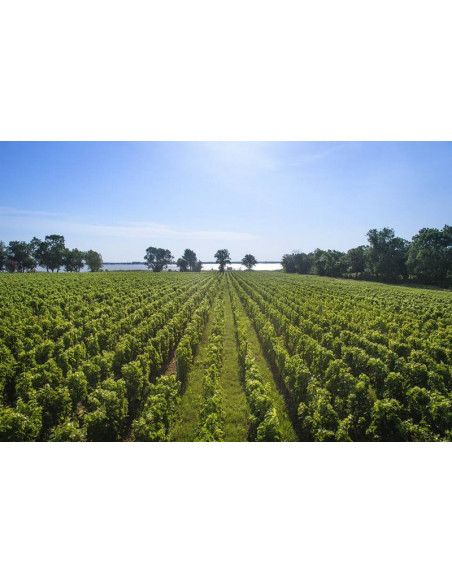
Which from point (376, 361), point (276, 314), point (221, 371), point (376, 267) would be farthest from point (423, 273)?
point (221, 371)

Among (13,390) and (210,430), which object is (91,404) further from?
(13,390)

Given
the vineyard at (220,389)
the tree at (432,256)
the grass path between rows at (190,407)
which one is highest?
the tree at (432,256)

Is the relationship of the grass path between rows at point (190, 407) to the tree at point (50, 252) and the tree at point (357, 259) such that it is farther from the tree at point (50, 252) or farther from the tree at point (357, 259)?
the tree at point (50, 252)

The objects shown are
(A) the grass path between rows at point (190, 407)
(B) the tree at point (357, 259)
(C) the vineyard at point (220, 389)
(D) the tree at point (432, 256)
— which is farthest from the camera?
(B) the tree at point (357, 259)

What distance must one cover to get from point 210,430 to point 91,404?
3828 millimetres

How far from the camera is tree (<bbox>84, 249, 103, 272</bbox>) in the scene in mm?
97188

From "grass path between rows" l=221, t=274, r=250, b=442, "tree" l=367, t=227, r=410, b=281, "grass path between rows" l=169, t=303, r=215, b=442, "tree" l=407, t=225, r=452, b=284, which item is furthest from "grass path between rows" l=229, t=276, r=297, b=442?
"tree" l=367, t=227, r=410, b=281

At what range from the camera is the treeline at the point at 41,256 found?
79.6 metres

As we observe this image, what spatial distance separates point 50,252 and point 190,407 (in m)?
102

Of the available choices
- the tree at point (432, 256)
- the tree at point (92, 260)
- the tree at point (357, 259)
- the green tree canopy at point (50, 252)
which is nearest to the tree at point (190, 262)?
the tree at point (92, 260)

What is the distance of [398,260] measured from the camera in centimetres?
5800

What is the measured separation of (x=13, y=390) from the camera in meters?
8.92

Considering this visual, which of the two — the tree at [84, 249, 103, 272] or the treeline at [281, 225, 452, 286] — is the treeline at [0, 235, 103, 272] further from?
the treeline at [281, 225, 452, 286]

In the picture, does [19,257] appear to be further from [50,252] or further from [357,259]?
[357,259]
